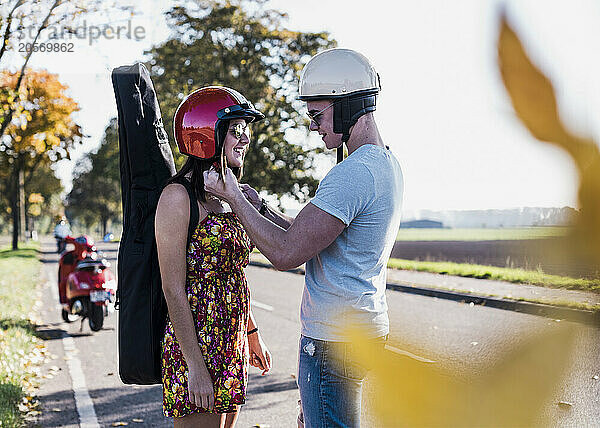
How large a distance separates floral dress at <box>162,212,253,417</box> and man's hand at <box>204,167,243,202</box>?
1.88 ft

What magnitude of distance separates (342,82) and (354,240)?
45 centimetres

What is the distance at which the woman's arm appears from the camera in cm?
244

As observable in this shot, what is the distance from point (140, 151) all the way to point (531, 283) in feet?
7.61

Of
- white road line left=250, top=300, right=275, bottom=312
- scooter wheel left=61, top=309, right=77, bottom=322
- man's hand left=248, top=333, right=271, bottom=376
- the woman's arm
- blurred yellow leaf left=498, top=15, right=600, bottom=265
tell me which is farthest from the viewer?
white road line left=250, top=300, right=275, bottom=312

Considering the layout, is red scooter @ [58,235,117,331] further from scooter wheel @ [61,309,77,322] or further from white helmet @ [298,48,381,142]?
white helmet @ [298,48,381,142]

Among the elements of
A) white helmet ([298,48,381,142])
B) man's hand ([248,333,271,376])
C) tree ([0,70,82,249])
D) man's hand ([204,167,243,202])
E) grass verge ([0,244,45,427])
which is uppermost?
tree ([0,70,82,249])

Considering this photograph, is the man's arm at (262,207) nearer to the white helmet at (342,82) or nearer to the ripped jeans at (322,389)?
the ripped jeans at (322,389)

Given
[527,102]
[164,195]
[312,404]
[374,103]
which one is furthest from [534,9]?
[164,195]

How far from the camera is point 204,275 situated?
252cm

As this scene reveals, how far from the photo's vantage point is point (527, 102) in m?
0.42

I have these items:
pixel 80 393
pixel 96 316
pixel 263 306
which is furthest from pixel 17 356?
pixel 263 306

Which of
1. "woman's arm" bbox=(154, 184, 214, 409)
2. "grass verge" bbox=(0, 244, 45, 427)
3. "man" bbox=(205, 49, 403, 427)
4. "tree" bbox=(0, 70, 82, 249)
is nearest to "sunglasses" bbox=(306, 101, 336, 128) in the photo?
"man" bbox=(205, 49, 403, 427)

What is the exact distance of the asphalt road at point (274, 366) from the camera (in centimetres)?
53

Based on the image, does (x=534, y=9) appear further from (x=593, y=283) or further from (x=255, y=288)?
(x=255, y=288)
